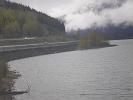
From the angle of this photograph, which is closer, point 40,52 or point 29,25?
point 40,52

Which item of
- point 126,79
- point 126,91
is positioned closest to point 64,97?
point 126,91

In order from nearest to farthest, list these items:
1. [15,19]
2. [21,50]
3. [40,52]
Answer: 1. [21,50]
2. [40,52]
3. [15,19]

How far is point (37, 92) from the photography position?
45.3m

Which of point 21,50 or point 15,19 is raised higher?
point 15,19

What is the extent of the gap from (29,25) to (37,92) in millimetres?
142296

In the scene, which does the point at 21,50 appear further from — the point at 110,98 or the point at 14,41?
the point at 110,98

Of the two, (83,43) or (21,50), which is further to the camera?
(83,43)

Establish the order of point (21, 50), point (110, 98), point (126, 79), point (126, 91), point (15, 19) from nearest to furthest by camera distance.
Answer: point (110, 98), point (126, 91), point (126, 79), point (21, 50), point (15, 19)

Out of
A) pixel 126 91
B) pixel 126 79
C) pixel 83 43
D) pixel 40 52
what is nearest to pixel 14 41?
pixel 40 52

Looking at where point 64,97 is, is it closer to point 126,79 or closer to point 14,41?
point 126,79

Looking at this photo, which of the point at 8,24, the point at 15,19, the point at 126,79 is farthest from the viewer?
the point at 15,19

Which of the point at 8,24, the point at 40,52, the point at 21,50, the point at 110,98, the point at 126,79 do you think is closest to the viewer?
the point at 110,98

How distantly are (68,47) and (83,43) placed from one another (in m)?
19.3

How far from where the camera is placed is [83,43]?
637 feet
